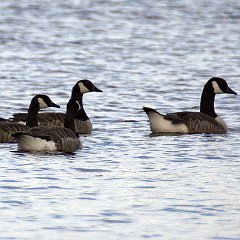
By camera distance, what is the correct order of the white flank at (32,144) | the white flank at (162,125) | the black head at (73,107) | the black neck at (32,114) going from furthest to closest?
1. the white flank at (162,125)
2. the black neck at (32,114)
3. the black head at (73,107)
4. the white flank at (32,144)

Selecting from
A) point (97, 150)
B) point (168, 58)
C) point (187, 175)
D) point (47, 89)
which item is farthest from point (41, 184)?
point (168, 58)

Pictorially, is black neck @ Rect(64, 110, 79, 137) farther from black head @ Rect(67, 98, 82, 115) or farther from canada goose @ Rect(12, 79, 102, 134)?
canada goose @ Rect(12, 79, 102, 134)

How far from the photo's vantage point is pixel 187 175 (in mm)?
15500

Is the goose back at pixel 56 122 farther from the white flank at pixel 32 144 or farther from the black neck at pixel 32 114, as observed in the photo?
the white flank at pixel 32 144

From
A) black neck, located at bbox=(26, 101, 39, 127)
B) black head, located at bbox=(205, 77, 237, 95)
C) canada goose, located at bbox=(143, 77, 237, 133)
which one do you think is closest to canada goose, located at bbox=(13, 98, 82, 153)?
black neck, located at bbox=(26, 101, 39, 127)

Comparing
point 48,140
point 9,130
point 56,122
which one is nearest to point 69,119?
point 9,130

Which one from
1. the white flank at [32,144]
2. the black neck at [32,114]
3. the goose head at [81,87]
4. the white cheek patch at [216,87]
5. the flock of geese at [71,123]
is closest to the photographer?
the white flank at [32,144]

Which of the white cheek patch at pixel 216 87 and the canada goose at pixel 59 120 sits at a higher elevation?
the white cheek patch at pixel 216 87

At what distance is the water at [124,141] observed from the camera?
12.7m

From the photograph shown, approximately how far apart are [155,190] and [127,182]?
696 millimetres

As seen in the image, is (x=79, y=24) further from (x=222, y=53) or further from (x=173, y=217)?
(x=173, y=217)

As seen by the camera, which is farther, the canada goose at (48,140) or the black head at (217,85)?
the black head at (217,85)

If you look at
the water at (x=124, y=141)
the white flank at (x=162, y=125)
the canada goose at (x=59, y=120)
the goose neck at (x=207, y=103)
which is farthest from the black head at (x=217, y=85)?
the canada goose at (x=59, y=120)

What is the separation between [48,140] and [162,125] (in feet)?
10.5
